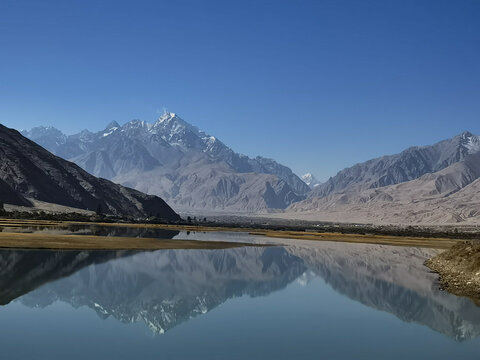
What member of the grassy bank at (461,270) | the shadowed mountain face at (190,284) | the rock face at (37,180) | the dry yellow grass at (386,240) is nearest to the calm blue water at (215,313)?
the shadowed mountain face at (190,284)

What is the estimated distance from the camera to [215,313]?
87.3ft

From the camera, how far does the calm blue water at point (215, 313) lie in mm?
19422

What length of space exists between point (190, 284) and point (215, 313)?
10.9 metres

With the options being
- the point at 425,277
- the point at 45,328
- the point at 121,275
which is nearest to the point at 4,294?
the point at 45,328

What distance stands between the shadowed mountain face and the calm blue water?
0.11m

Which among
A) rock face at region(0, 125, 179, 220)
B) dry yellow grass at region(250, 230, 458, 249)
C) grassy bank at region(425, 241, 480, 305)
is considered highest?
rock face at region(0, 125, 179, 220)

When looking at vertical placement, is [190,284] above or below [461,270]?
below

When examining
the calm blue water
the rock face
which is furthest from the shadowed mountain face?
the rock face

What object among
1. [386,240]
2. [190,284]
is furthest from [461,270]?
[386,240]

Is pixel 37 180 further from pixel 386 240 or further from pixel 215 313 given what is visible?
pixel 215 313

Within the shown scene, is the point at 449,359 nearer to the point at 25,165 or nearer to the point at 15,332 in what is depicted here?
the point at 15,332

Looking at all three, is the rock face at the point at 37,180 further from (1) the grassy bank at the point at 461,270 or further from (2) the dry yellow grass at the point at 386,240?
(1) the grassy bank at the point at 461,270

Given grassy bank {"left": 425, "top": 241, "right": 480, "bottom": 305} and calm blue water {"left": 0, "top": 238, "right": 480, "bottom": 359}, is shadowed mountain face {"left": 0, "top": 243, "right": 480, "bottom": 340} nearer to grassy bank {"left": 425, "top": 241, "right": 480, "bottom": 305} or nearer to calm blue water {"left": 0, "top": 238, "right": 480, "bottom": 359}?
calm blue water {"left": 0, "top": 238, "right": 480, "bottom": 359}

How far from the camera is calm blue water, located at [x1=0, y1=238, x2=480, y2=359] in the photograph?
63.7 feet
